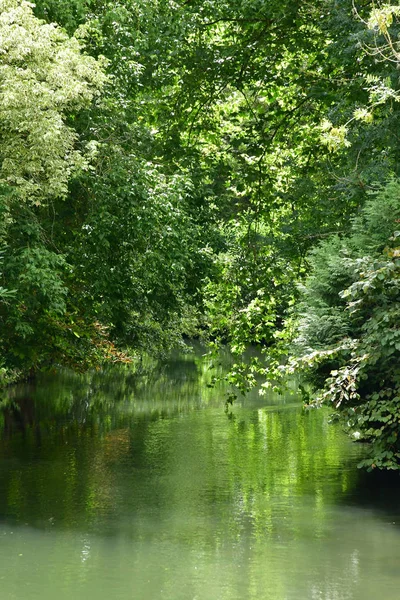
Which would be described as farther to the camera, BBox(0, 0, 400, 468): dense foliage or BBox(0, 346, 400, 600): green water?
BBox(0, 0, 400, 468): dense foliage

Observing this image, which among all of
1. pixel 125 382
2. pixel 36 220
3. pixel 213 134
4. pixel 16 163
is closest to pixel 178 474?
pixel 36 220

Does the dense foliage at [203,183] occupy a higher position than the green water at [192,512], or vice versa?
the dense foliage at [203,183]

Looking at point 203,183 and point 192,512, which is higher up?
point 203,183

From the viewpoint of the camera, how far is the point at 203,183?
Answer: 18641 mm

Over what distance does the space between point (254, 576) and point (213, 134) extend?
40.3 feet

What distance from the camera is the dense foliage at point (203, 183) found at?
39.5 ft

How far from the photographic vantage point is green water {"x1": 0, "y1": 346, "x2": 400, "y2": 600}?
9055 mm

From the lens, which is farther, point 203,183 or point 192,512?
point 203,183

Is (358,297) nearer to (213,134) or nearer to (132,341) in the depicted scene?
(213,134)

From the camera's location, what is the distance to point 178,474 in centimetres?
1507

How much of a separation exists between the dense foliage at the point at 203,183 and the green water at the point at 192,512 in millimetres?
1172

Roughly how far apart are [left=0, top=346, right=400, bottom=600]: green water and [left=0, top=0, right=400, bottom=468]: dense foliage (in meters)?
1.17

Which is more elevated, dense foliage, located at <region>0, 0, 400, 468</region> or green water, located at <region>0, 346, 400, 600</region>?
dense foliage, located at <region>0, 0, 400, 468</region>

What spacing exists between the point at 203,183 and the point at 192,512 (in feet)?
26.9
